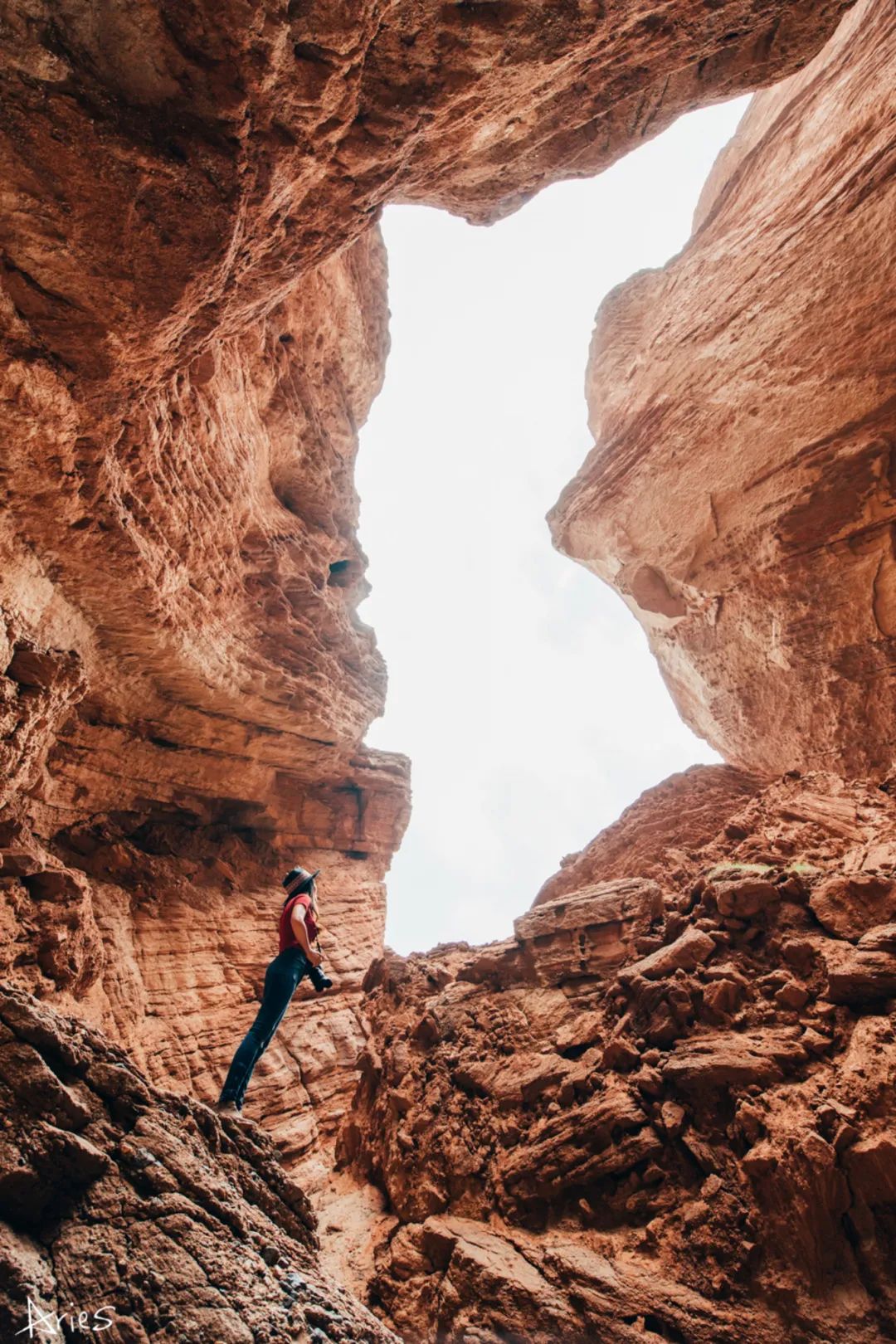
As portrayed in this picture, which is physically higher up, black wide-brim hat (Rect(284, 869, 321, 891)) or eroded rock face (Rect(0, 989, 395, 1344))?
black wide-brim hat (Rect(284, 869, 321, 891))

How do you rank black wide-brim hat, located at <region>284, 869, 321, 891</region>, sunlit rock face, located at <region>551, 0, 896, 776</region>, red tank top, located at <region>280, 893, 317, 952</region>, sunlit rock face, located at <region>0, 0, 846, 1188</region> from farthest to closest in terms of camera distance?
sunlit rock face, located at <region>551, 0, 896, 776</region> → black wide-brim hat, located at <region>284, 869, 321, 891</region> → red tank top, located at <region>280, 893, 317, 952</region> → sunlit rock face, located at <region>0, 0, 846, 1188</region>

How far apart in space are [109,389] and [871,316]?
10.4 metres

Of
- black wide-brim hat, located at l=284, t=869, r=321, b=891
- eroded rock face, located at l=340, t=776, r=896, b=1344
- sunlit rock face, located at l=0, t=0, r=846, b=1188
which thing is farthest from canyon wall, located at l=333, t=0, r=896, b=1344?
sunlit rock face, located at l=0, t=0, r=846, b=1188

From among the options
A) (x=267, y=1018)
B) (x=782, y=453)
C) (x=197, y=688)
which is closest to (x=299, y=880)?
(x=267, y=1018)

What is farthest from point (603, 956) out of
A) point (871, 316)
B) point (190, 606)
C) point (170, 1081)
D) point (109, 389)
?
point (871, 316)

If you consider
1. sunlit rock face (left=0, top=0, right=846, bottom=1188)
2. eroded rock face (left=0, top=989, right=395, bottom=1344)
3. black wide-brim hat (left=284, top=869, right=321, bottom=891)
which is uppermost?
sunlit rock face (left=0, top=0, right=846, bottom=1188)

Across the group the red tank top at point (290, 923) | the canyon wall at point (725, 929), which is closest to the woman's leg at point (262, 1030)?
the red tank top at point (290, 923)

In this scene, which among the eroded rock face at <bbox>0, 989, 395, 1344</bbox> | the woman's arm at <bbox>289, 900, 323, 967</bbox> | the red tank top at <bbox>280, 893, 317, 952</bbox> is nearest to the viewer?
the eroded rock face at <bbox>0, 989, 395, 1344</bbox>

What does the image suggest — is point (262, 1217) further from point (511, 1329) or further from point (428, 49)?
point (428, 49)

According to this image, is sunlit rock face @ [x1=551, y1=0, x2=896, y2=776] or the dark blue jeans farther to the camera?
sunlit rock face @ [x1=551, y1=0, x2=896, y2=776]

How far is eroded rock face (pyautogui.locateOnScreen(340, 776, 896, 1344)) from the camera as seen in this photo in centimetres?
343

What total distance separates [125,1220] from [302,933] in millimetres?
2925

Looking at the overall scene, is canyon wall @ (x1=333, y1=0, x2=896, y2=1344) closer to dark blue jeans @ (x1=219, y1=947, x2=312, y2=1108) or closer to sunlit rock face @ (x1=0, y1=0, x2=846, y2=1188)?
dark blue jeans @ (x1=219, y1=947, x2=312, y2=1108)

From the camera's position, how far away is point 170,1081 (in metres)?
7.97
